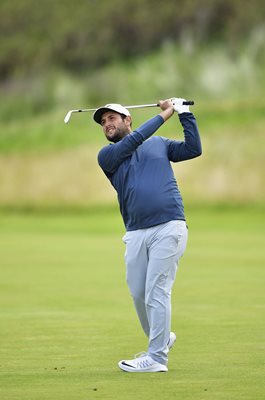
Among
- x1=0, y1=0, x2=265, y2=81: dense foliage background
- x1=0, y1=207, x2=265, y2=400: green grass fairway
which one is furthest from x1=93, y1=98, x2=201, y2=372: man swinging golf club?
x1=0, y1=0, x2=265, y2=81: dense foliage background

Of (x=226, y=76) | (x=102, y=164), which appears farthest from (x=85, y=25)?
(x=102, y=164)

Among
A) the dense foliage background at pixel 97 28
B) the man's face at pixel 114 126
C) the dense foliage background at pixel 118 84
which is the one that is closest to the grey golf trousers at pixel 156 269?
the man's face at pixel 114 126

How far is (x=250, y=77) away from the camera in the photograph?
1962 inches

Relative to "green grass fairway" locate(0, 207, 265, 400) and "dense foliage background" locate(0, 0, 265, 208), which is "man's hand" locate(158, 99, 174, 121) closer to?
"green grass fairway" locate(0, 207, 265, 400)

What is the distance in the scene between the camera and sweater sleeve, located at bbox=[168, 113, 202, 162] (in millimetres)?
8555

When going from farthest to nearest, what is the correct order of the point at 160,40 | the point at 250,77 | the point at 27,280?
the point at 160,40 → the point at 250,77 → the point at 27,280

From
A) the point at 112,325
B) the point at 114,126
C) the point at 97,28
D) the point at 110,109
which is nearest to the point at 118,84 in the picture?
the point at 97,28

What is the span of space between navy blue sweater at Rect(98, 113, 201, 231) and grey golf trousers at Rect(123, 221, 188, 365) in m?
0.07

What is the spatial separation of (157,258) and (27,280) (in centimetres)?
868

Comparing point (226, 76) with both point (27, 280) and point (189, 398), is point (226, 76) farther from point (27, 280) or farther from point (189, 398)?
point (189, 398)

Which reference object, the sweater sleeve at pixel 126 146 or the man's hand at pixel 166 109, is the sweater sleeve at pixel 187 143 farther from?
the sweater sleeve at pixel 126 146

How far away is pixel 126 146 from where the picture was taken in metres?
8.38

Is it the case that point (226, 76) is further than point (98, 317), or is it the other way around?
point (226, 76)

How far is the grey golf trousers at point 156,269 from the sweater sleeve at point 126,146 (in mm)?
486
